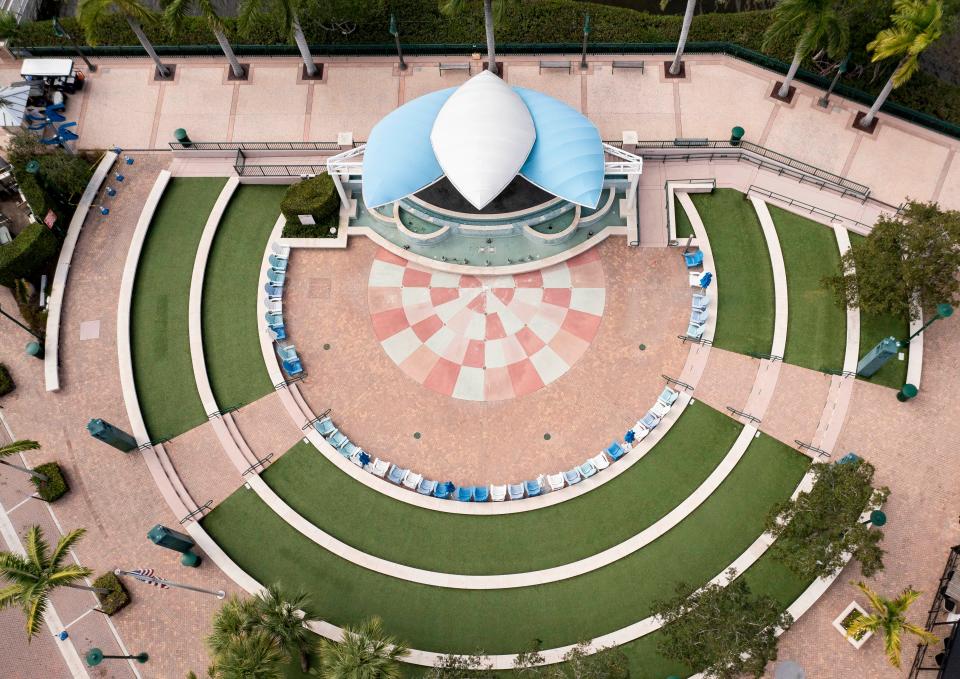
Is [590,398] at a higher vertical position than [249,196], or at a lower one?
lower

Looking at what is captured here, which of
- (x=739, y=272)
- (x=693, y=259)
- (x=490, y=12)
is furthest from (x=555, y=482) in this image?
(x=490, y=12)

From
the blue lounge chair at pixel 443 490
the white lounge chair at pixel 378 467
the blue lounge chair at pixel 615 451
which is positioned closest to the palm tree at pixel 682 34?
the blue lounge chair at pixel 615 451

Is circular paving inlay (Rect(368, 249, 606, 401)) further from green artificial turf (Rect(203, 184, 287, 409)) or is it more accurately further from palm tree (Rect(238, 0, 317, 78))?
palm tree (Rect(238, 0, 317, 78))

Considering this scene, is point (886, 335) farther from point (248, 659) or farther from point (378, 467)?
point (248, 659)

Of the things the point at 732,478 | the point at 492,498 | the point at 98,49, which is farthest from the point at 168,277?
the point at 732,478

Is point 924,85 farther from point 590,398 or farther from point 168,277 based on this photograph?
point 168,277

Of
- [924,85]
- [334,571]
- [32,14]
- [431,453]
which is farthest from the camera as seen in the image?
[32,14]
